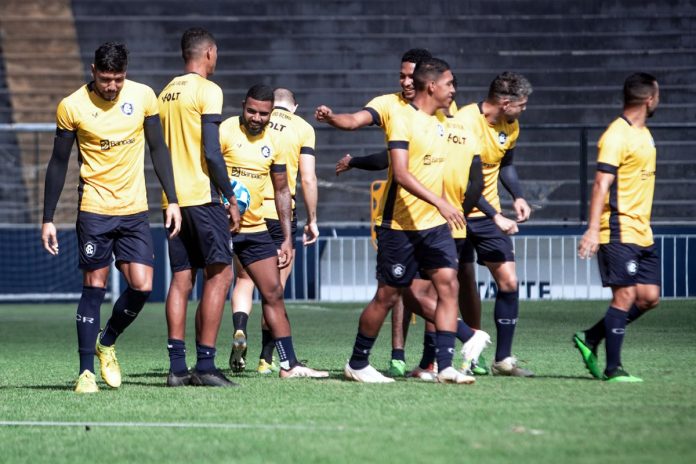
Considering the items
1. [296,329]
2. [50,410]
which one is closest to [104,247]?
[50,410]

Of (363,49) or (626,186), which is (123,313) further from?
(363,49)

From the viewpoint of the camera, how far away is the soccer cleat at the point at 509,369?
332 inches

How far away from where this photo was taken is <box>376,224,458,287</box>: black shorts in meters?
7.88

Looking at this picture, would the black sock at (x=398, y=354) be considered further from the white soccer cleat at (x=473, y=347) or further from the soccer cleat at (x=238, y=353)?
the soccer cleat at (x=238, y=353)

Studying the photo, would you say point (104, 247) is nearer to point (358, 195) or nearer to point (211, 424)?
point (211, 424)

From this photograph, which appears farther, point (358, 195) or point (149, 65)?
point (149, 65)

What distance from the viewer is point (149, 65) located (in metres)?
24.5

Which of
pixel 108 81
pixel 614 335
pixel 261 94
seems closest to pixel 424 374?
pixel 614 335

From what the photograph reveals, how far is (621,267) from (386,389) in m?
1.71

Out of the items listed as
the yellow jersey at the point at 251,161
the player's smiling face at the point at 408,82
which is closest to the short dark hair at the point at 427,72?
the player's smiling face at the point at 408,82

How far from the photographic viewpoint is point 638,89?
8.05 meters

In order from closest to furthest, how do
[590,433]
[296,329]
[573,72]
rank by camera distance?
[590,433] → [296,329] → [573,72]

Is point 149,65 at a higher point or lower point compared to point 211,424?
higher

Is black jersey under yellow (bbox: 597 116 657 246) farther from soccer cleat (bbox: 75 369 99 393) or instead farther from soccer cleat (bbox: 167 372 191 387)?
soccer cleat (bbox: 75 369 99 393)
